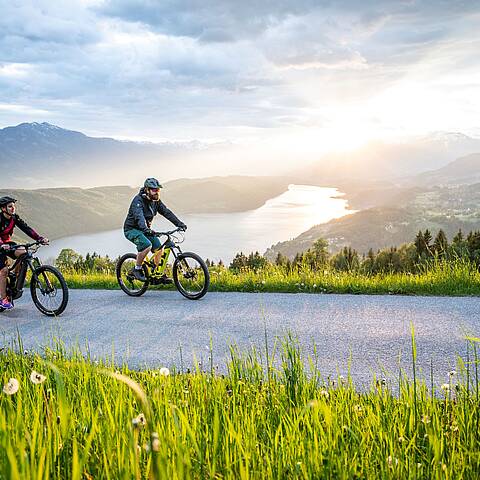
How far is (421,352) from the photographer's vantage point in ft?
20.6

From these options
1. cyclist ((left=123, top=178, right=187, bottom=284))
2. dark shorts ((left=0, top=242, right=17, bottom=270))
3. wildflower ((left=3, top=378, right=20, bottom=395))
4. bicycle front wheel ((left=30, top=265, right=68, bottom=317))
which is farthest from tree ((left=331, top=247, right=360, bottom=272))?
wildflower ((left=3, top=378, right=20, bottom=395))

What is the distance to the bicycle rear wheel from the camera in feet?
36.4

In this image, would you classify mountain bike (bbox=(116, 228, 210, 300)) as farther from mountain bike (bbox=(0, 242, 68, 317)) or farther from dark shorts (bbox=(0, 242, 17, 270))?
dark shorts (bbox=(0, 242, 17, 270))

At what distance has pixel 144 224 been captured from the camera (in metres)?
10.5

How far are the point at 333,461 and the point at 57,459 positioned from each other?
1.38 metres

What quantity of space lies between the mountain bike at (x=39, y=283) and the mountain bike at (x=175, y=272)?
1819 mm

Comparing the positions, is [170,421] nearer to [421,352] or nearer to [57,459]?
[57,459]

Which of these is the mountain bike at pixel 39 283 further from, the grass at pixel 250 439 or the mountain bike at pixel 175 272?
the grass at pixel 250 439

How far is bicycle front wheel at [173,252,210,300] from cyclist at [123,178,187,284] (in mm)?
532

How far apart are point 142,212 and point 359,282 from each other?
4533mm

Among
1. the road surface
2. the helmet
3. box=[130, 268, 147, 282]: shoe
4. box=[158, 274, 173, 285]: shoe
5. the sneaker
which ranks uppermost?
the helmet

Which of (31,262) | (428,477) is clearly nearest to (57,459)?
(428,477)

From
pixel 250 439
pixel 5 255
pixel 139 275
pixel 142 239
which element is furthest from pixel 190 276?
pixel 250 439

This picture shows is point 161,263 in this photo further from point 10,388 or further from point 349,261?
point 349,261
